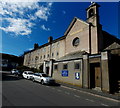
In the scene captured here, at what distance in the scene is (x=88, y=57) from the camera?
50.3 feet

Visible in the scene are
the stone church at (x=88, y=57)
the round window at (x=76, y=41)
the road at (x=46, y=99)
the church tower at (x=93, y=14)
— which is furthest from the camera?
the round window at (x=76, y=41)

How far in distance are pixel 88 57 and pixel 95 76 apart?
8.81 feet

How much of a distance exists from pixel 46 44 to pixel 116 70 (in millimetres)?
27619

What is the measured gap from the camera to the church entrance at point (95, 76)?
14.1m

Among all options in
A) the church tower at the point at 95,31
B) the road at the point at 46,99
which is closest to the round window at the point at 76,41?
the church tower at the point at 95,31

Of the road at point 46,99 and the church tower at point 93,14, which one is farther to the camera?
the church tower at point 93,14

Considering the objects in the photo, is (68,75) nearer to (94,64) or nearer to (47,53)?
(94,64)

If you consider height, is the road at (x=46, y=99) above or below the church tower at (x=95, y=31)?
below

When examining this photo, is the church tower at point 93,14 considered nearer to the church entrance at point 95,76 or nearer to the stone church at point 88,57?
the stone church at point 88,57

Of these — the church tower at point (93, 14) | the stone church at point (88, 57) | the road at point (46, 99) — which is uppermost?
the church tower at point (93, 14)

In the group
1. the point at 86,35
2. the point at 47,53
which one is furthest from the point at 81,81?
the point at 47,53

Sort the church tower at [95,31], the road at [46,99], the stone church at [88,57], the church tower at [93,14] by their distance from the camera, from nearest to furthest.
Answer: the road at [46,99] < the stone church at [88,57] < the church tower at [95,31] < the church tower at [93,14]

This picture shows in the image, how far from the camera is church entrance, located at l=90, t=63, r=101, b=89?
14087 millimetres

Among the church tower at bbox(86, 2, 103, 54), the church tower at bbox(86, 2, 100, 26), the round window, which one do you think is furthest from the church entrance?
the church tower at bbox(86, 2, 100, 26)
